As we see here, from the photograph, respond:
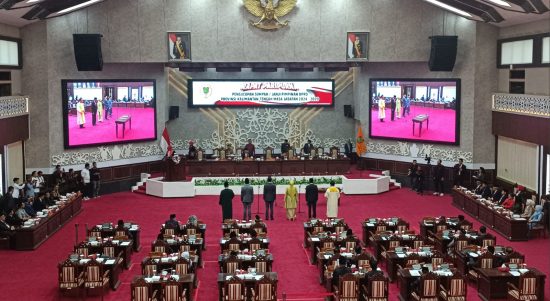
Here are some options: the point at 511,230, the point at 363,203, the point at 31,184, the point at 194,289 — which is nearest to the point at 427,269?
the point at 194,289

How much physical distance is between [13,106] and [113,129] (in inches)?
208

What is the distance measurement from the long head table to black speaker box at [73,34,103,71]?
18.1ft

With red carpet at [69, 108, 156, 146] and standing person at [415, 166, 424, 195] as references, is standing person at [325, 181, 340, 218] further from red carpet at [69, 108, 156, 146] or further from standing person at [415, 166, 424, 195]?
red carpet at [69, 108, 156, 146]

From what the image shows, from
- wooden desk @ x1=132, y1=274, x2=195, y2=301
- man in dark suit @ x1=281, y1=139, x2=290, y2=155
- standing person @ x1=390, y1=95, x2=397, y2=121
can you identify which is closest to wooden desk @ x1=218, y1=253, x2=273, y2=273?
wooden desk @ x1=132, y1=274, x2=195, y2=301

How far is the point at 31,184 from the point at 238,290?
1232cm

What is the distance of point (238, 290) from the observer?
13.7 meters

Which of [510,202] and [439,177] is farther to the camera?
[439,177]

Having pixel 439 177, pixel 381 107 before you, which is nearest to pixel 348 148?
pixel 381 107

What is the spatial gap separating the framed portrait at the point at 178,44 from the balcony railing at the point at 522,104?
1161 centimetres

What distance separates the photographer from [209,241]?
20469 mm

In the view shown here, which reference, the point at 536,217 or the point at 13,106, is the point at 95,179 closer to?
the point at 13,106

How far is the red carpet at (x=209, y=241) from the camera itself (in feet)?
52.2

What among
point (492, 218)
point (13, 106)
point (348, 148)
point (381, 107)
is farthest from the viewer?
point (348, 148)

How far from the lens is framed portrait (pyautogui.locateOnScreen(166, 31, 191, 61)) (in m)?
27.6
